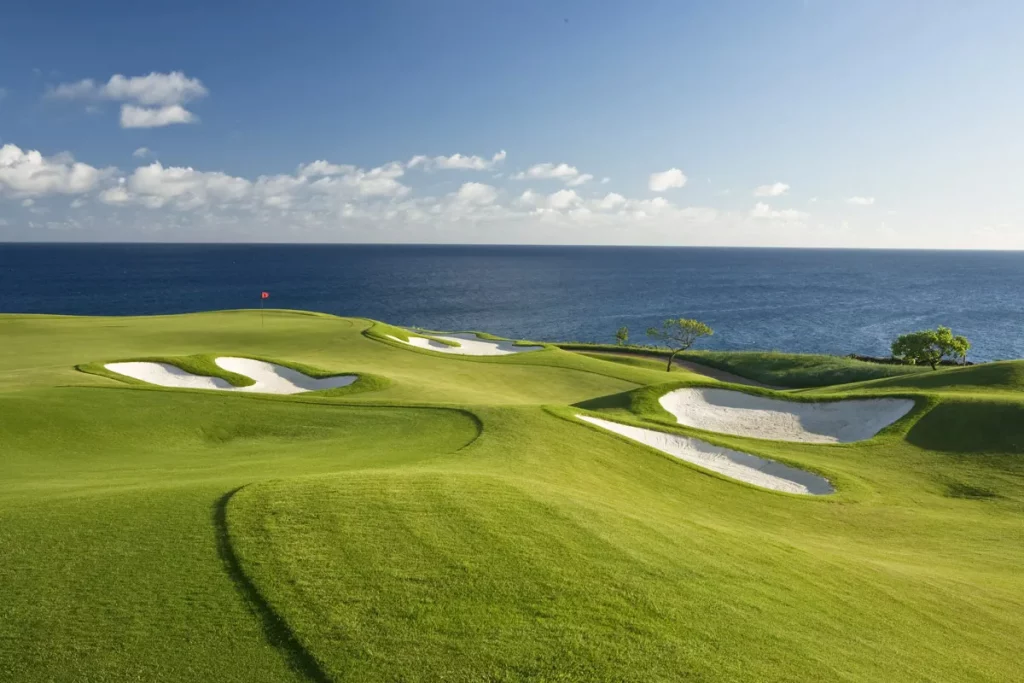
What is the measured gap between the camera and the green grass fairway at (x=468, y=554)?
676 centimetres

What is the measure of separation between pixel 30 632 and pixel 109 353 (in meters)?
33.9

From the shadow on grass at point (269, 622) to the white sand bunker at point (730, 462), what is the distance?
13.5 meters

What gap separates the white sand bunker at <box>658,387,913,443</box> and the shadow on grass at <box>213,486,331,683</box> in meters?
21.3

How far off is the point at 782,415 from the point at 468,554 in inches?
915

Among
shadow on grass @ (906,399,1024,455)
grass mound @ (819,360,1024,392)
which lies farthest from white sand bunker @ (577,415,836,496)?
grass mound @ (819,360,1024,392)

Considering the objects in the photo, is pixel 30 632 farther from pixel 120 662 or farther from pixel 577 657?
pixel 577 657

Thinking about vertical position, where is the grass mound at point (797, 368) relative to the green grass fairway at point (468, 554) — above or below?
below

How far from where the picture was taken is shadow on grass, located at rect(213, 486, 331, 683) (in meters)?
6.27

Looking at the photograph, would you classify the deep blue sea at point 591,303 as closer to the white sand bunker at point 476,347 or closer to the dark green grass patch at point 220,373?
the white sand bunker at point 476,347

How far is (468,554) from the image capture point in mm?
8812

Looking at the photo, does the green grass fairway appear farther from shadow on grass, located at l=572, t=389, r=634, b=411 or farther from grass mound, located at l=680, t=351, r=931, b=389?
grass mound, located at l=680, t=351, r=931, b=389

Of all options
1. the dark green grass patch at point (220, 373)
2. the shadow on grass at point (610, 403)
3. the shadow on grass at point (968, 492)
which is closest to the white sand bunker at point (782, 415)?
the shadow on grass at point (610, 403)

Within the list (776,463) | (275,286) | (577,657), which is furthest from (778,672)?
(275,286)

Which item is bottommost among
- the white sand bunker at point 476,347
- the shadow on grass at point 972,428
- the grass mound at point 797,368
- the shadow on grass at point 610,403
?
the grass mound at point 797,368
